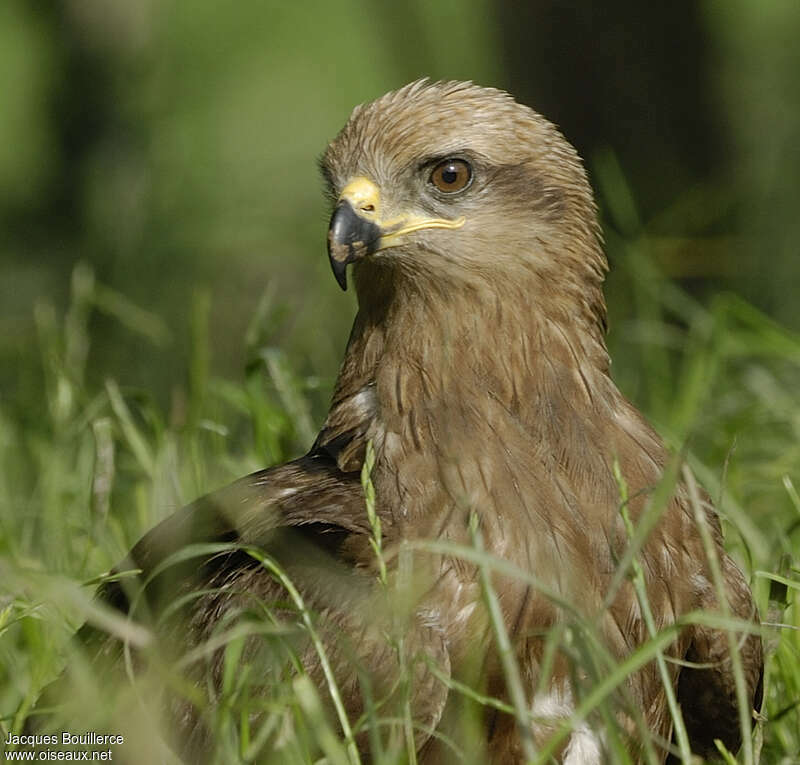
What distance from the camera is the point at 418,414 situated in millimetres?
3180

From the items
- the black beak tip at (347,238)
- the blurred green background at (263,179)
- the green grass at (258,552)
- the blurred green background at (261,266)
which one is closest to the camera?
the green grass at (258,552)

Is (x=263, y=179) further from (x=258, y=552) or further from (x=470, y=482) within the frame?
(x=258, y=552)

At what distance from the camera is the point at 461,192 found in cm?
327

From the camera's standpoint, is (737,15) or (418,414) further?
(737,15)

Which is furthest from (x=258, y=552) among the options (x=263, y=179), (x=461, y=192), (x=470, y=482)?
(x=263, y=179)

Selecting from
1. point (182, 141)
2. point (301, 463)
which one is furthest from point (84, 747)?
point (182, 141)

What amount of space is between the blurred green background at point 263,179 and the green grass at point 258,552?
31 centimetres

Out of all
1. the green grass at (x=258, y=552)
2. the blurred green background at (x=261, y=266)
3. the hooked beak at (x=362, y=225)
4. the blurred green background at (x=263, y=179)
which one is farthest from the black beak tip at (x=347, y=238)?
the blurred green background at (x=263, y=179)

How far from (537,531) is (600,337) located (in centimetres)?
54

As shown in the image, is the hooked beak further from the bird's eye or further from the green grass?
the green grass

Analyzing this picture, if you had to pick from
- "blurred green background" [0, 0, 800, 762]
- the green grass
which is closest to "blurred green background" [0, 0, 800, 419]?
"blurred green background" [0, 0, 800, 762]

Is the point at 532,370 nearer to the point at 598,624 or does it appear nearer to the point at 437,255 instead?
the point at 437,255

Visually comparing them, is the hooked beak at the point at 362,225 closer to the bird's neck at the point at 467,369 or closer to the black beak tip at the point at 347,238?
the black beak tip at the point at 347,238

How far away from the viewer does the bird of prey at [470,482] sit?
2896 millimetres
